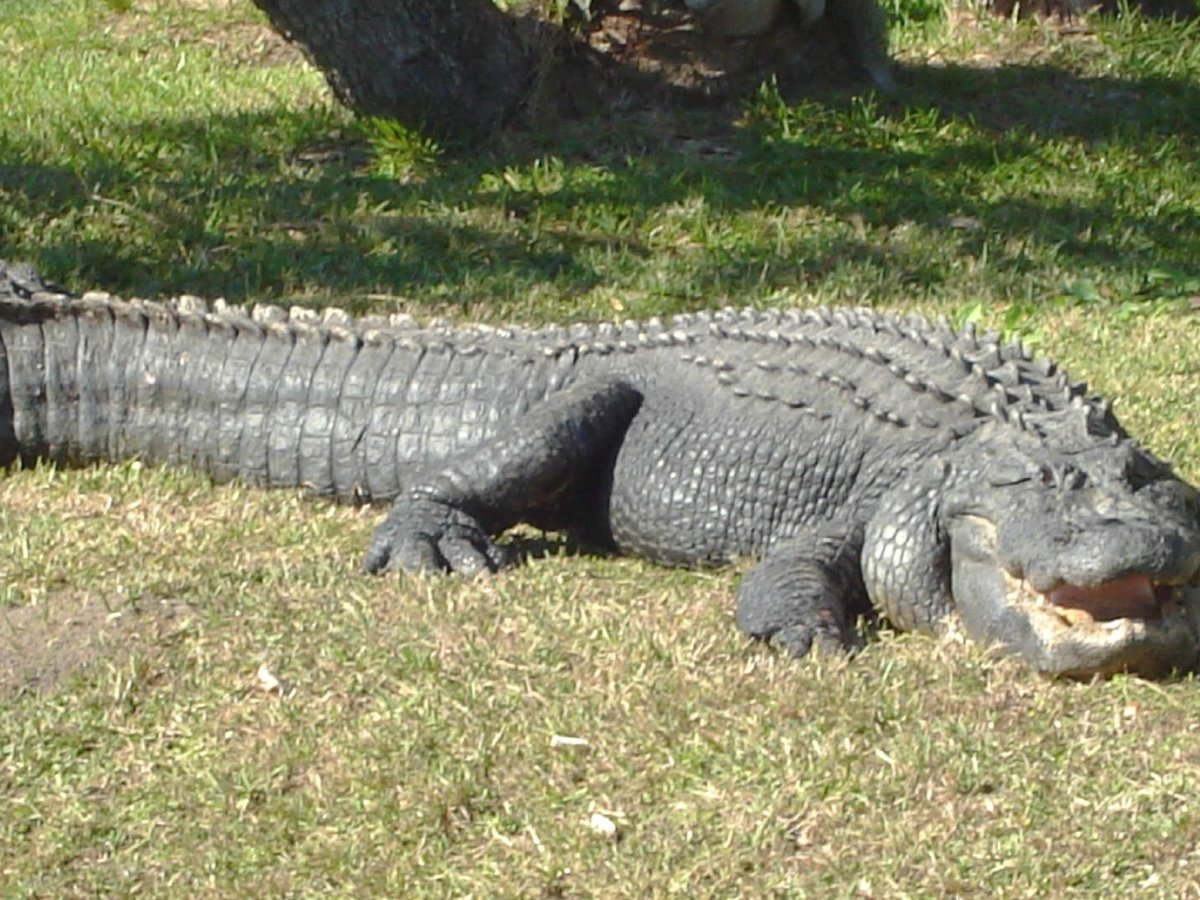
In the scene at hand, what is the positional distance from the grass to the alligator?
5.1 inches

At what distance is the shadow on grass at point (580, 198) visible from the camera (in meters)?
8.20

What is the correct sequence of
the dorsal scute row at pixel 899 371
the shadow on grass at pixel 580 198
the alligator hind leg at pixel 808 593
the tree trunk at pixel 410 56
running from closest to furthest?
the alligator hind leg at pixel 808 593, the dorsal scute row at pixel 899 371, the shadow on grass at pixel 580 198, the tree trunk at pixel 410 56

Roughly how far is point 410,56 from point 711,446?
4.59 meters

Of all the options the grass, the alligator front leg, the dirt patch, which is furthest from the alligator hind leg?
the dirt patch

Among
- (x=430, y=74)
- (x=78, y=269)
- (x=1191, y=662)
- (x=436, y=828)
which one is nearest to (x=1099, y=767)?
(x=1191, y=662)

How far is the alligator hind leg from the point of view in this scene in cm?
451

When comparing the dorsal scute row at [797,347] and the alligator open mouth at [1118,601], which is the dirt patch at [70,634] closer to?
the dorsal scute row at [797,347]

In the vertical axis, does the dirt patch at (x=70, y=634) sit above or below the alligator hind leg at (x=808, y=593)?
below

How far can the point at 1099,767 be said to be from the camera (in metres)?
3.91

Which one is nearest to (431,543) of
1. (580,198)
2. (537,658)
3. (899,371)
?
(537,658)

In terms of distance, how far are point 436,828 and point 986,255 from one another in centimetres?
522

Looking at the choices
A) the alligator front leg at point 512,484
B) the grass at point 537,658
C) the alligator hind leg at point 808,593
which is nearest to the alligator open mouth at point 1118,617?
A: the grass at point 537,658

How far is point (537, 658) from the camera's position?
447 cm

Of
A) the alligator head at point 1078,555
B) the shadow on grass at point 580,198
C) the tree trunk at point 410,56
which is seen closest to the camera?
the alligator head at point 1078,555
